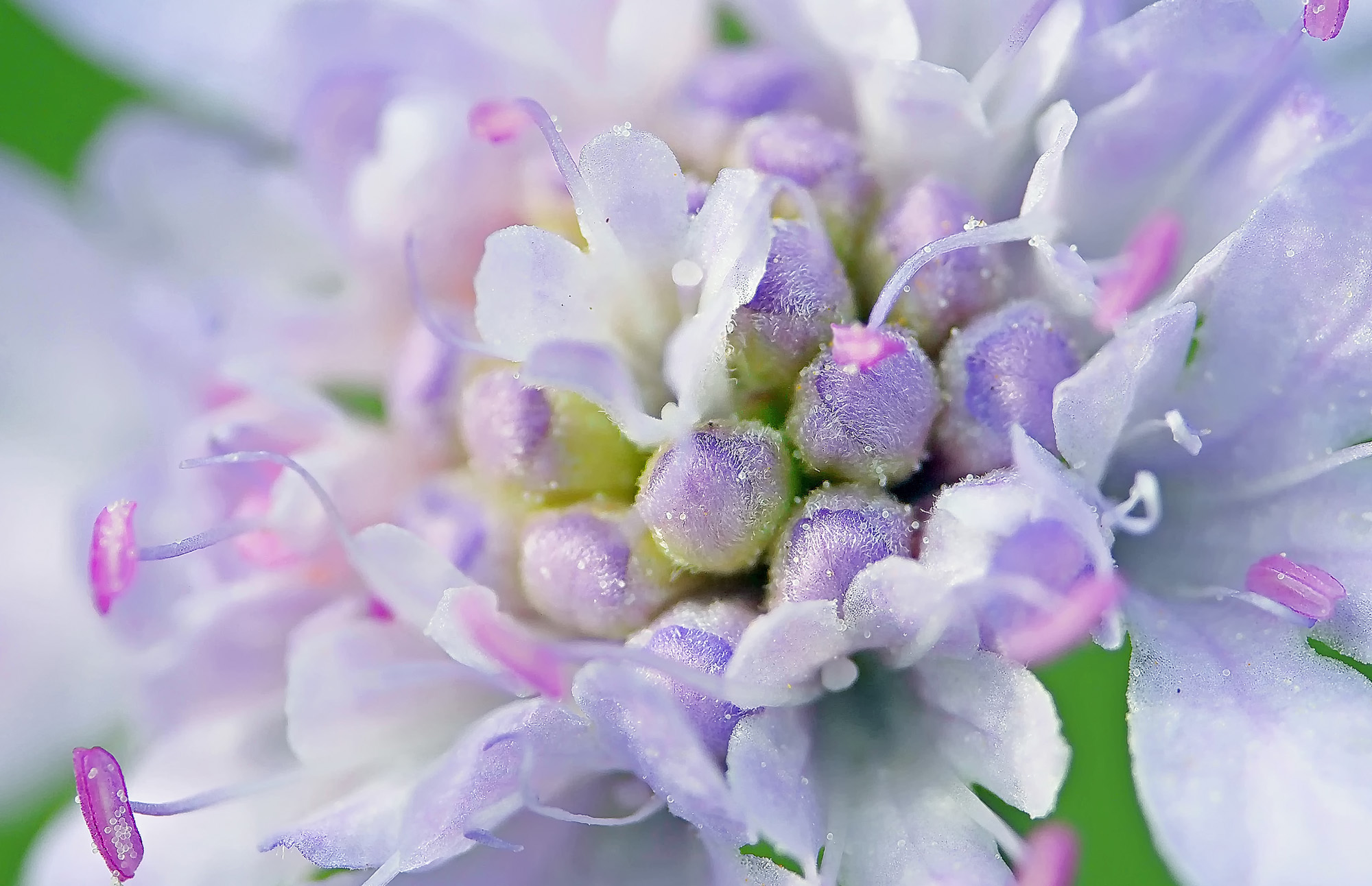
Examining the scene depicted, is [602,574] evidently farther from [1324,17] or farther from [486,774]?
[1324,17]

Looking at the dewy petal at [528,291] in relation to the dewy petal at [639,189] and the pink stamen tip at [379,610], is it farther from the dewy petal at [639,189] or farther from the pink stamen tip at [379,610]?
the pink stamen tip at [379,610]

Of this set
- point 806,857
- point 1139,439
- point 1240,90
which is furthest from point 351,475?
point 1240,90

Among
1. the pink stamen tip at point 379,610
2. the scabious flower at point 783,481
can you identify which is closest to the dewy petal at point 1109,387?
the scabious flower at point 783,481

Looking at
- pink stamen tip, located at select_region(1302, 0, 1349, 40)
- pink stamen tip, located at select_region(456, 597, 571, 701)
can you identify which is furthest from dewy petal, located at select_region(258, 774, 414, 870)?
pink stamen tip, located at select_region(1302, 0, 1349, 40)

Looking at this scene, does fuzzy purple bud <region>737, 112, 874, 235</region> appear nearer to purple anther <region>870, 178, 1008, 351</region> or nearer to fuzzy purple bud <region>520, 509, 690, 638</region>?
purple anther <region>870, 178, 1008, 351</region>

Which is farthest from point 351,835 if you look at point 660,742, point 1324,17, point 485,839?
point 1324,17
